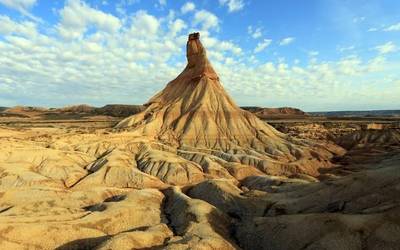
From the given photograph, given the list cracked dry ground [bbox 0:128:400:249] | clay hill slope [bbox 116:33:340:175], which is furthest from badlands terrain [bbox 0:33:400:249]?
clay hill slope [bbox 116:33:340:175]

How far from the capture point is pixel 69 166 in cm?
5462

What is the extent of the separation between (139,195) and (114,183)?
39.4 feet

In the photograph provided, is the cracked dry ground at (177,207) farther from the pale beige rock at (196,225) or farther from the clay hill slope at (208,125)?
the clay hill slope at (208,125)

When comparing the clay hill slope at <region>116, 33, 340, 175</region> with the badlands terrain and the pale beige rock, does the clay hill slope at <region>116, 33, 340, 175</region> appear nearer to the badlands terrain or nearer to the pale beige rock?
the badlands terrain

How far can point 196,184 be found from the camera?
49688 millimetres

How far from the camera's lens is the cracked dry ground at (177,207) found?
88.1 feet

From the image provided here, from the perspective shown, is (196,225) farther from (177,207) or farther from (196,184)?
(196,184)

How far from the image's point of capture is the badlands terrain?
27.9 metres

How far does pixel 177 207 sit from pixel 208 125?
42447 mm

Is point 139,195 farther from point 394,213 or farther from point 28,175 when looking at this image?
point 394,213

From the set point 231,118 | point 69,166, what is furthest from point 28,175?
point 231,118

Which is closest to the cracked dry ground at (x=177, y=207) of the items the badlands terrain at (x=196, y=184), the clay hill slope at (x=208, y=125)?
the badlands terrain at (x=196, y=184)

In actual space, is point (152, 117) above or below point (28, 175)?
above

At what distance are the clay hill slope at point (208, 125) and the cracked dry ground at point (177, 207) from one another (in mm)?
13619
